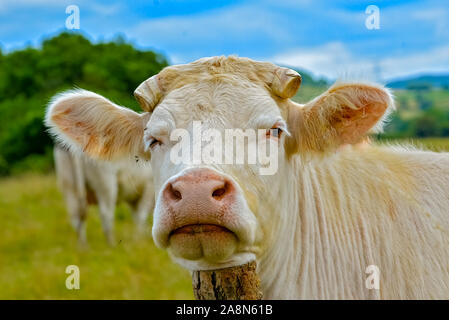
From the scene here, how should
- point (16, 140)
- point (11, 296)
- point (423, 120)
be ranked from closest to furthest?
point (11, 296), point (423, 120), point (16, 140)

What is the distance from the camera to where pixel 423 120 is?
69.1 feet

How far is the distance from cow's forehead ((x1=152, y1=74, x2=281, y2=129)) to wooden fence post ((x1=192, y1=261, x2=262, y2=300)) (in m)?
0.90

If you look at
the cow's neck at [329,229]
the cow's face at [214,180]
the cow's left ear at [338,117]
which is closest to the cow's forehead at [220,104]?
the cow's face at [214,180]

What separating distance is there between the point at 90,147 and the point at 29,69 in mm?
30884

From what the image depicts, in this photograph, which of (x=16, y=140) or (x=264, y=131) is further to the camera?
(x=16, y=140)

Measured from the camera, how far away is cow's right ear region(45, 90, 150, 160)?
173 inches

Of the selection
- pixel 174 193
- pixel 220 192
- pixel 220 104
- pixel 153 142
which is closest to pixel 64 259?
pixel 153 142

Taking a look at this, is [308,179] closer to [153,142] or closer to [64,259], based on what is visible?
[153,142]

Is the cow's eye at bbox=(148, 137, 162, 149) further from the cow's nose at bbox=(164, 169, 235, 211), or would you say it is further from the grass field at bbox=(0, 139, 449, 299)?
the grass field at bbox=(0, 139, 449, 299)

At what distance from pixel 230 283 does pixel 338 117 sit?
4.23 ft

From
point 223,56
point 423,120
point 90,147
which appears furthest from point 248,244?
point 423,120

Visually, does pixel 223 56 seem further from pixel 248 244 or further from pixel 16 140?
pixel 16 140

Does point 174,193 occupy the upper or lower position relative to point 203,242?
upper

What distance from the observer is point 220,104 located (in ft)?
12.0
